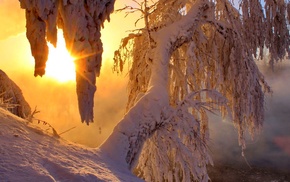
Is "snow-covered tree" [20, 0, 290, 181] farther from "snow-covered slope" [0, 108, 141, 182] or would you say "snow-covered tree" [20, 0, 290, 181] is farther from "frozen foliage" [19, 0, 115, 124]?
"snow-covered slope" [0, 108, 141, 182]

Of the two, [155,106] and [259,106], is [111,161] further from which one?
[259,106]

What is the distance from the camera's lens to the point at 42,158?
2666 millimetres

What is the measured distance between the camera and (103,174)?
2.87 meters

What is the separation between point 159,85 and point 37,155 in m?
2.42

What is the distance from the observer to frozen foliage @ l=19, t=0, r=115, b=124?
3.15m

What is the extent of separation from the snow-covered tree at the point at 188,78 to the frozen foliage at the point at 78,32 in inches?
0.9

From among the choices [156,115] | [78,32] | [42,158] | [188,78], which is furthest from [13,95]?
[42,158]

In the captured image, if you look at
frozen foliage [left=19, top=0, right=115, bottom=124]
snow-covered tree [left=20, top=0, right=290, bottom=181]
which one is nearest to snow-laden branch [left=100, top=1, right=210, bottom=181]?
snow-covered tree [left=20, top=0, right=290, bottom=181]

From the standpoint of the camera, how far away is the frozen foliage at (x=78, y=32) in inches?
124

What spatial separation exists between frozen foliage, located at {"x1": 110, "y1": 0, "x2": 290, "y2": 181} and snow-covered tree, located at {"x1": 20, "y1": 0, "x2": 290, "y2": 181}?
0.01 m

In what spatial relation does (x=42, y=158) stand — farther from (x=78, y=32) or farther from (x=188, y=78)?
(x=188, y=78)

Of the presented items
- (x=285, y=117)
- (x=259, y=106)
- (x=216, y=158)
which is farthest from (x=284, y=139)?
(x=259, y=106)

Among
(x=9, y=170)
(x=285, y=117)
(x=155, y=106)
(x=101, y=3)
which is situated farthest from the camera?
(x=285, y=117)

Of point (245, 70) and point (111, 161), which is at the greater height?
point (245, 70)
